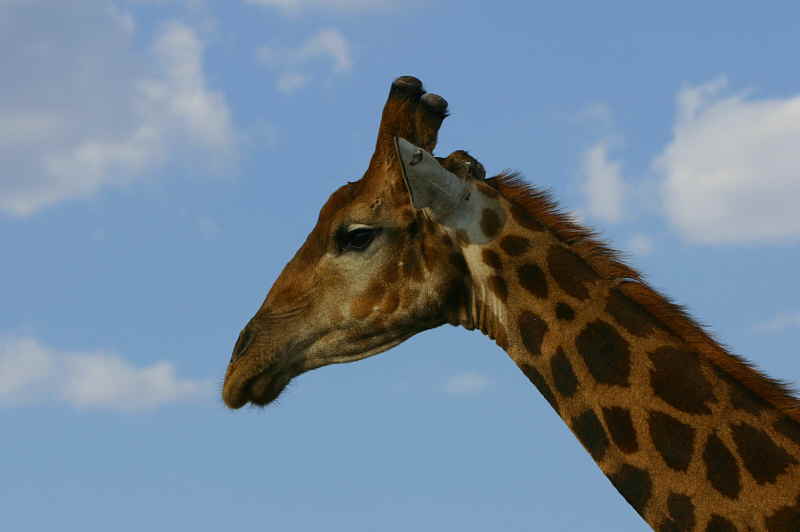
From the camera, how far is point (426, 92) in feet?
29.5

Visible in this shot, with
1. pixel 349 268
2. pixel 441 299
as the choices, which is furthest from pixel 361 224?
pixel 441 299

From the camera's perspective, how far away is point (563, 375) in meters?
7.60

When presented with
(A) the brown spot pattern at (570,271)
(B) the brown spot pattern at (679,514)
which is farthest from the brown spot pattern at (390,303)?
(B) the brown spot pattern at (679,514)

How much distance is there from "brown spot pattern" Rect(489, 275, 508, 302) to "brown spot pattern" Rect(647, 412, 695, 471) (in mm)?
1395

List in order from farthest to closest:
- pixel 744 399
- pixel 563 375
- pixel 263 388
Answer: pixel 263 388 < pixel 563 375 < pixel 744 399

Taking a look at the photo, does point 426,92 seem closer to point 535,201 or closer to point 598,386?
point 535,201

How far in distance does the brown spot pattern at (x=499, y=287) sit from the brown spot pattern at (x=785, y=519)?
7.79 feet

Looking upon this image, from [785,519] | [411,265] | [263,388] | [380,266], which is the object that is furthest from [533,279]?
[263,388]

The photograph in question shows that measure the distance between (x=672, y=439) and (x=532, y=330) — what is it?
126cm

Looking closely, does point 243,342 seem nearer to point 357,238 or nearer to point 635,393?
point 357,238

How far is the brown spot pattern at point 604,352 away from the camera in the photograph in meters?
7.44

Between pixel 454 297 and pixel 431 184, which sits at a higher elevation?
pixel 431 184

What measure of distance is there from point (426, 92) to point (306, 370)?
99.5 inches

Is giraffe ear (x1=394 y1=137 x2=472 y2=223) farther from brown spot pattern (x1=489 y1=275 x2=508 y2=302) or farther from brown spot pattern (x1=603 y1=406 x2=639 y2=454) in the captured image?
brown spot pattern (x1=603 y1=406 x2=639 y2=454)
